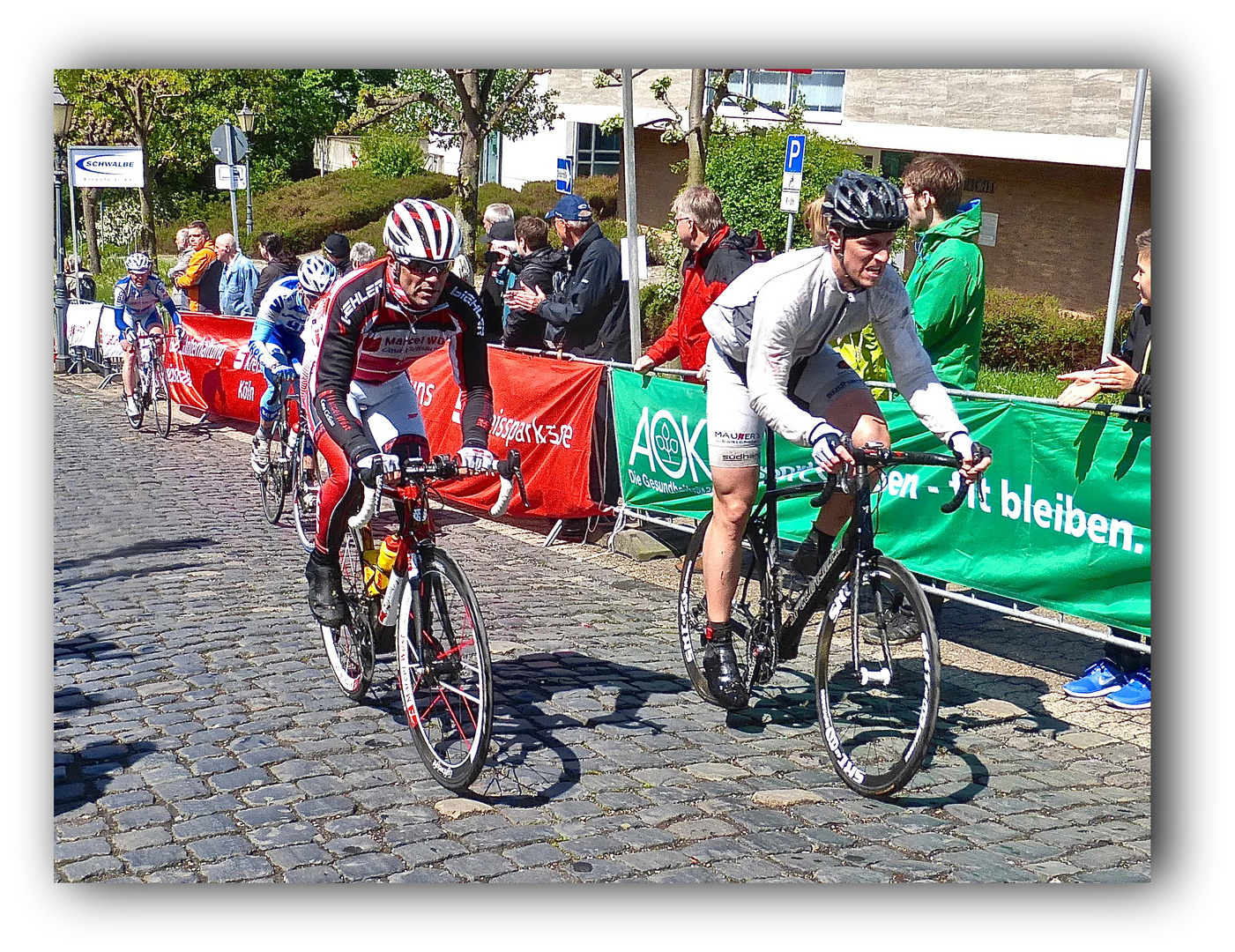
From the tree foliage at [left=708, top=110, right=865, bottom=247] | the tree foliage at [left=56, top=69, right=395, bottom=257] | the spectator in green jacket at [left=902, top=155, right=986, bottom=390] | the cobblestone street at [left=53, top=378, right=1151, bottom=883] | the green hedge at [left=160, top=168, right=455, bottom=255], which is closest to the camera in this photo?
the cobblestone street at [left=53, top=378, right=1151, bottom=883]

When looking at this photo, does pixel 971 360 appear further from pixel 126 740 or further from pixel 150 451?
pixel 150 451

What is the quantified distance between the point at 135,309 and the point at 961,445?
11.3 m

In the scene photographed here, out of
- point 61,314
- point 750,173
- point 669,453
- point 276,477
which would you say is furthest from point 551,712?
point 61,314

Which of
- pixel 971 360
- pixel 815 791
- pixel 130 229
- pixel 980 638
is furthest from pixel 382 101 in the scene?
pixel 130 229

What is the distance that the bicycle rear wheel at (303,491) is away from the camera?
30.0 feet

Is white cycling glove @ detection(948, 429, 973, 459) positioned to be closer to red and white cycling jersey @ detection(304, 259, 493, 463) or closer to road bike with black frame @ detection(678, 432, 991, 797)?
Result: road bike with black frame @ detection(678, 432, 991, 797)

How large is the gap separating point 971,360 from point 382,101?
17.0ft

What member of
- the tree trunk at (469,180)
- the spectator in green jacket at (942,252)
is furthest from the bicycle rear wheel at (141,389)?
the spectator in green jacket at (942,252)

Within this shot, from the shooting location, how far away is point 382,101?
32.9 ft

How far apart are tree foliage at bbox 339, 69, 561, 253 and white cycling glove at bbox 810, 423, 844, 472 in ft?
15.8

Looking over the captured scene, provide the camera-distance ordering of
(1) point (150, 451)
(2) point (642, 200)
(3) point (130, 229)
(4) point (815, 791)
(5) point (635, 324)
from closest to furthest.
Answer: (4) point (815, 791) → (5) point (635, 324) → (1) point (150, 451) → (3) point (130, 229) → (2) point (642, 200)

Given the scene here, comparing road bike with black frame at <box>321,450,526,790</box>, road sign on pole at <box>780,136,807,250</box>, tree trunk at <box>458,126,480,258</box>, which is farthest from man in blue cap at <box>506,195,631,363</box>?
tree trunk at <box>458,126,480,258</box>

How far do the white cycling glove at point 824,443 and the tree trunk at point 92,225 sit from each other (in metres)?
16.8

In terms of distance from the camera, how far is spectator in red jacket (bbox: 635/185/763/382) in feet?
26.3
